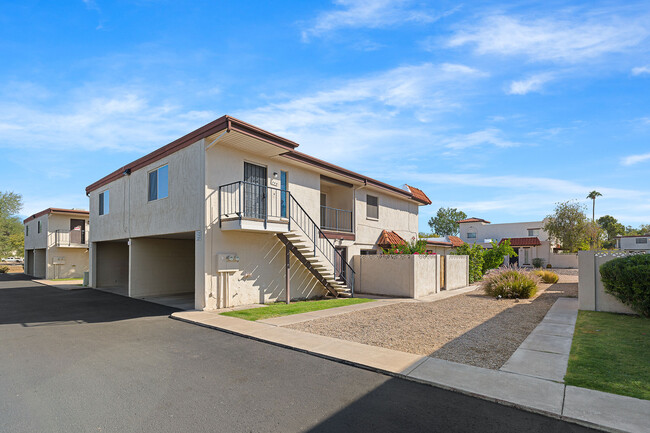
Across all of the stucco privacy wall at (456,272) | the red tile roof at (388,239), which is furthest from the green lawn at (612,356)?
the red tile roof at (388,239)

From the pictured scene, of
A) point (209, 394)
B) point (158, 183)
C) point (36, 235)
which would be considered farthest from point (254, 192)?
point (36, 235)

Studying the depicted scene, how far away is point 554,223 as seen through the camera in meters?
42.8

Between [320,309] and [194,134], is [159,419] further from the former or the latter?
[194,134]

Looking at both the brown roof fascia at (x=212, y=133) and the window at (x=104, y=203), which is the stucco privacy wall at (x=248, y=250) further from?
the window at (x=104, y=203)

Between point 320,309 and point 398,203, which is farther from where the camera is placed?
point 398,203

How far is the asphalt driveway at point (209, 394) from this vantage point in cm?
413

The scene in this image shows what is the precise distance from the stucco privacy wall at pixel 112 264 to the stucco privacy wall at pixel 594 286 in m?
21.7

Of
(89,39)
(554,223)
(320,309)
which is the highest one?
(89,39)

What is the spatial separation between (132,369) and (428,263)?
43.1 feet

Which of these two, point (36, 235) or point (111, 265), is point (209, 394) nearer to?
point (111, 265)

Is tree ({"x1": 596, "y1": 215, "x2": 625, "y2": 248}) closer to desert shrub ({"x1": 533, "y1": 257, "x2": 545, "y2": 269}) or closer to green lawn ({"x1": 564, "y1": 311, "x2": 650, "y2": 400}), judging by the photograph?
desert shrub ({"x1": 533, "y1": 257, "x2": 545, "y2": 269})

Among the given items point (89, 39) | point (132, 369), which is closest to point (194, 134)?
point (89, 39)

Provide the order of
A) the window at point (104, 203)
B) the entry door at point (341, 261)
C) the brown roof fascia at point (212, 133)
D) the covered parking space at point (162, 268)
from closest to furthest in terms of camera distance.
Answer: the brown roof fascia at point (212, 133), the covered parking space at point (162, 268), the entry door at point (341, 261), the window at point (104, 203)

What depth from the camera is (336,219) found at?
19.1 metres
